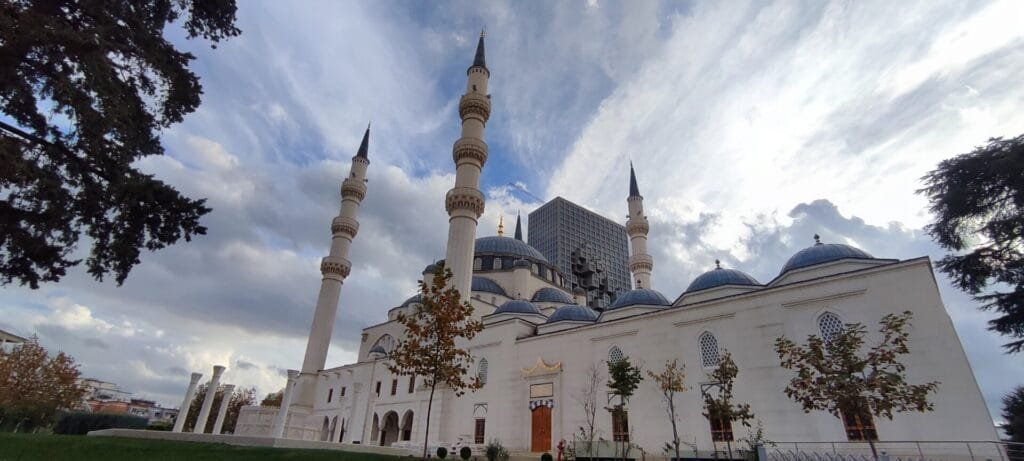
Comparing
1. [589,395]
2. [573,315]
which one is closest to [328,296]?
[573,315]

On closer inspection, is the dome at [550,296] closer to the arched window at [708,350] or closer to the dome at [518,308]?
the dome at [518,308]

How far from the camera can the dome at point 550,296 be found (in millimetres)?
32594

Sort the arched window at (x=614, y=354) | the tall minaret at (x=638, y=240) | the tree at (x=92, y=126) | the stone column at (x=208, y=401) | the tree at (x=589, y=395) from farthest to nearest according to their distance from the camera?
the tall minaret at (x=638, y=240) < the stone column at (x=208, y=401) < the arched window at (x=614, y=354) < the tree at (x=589, y=395) < the tree at (x=92, y=126)

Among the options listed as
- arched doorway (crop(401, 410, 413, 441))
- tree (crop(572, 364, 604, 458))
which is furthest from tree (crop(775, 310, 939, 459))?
arched doorway (crop(401, 410, 413, 441))

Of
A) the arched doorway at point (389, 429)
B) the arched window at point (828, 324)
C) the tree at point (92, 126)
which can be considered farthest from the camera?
the arched doorway at point (389, 429)

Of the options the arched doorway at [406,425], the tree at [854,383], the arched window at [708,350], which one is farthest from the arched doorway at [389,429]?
the tree at [854,383]

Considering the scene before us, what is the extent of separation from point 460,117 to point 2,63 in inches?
879

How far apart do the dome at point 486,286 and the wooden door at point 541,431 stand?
12.9 metres

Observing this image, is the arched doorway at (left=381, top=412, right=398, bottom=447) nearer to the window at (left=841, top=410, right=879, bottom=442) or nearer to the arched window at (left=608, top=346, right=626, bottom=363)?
the arched window at (left=608, top=346, right=626, bottom=363)

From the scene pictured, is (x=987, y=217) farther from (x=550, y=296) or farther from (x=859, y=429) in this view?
(x=550, y=296)

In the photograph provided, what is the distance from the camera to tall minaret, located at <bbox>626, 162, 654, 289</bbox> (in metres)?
30.5

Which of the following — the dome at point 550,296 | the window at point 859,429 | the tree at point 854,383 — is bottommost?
the window at point 859,429

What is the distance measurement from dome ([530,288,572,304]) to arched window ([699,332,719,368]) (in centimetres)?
1578

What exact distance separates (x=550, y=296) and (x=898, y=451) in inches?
851
